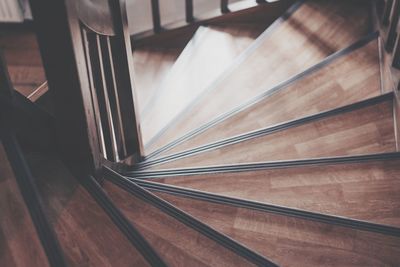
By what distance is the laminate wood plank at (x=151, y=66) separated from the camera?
14.2ft

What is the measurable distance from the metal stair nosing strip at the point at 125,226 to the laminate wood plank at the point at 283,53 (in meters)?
1.28

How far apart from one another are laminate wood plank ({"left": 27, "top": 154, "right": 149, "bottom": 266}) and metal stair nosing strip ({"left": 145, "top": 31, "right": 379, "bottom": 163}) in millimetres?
1008

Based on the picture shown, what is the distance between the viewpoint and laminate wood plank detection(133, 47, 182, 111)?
14.2ft

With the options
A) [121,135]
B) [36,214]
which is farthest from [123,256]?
[121,135]

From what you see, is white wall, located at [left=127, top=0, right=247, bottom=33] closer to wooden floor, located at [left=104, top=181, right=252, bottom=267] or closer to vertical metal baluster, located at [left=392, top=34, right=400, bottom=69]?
vertical metal baluster, located at [left=392, top=34, right=400, bottom=69]

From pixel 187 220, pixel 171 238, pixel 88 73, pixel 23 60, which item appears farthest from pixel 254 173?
pixel 23 60

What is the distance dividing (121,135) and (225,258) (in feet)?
3.30

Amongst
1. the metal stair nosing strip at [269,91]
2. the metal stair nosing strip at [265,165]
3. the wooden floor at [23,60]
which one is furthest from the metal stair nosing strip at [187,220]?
the wooden floor at [23,60]

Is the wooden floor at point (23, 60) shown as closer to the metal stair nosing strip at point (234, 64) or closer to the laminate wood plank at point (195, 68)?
the metal stair nosing strip at point (234, 64)

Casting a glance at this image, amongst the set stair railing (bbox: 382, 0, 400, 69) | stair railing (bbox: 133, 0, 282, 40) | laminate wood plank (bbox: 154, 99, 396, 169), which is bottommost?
laminate wood plank (bbox: 154, 99, 396, 169)

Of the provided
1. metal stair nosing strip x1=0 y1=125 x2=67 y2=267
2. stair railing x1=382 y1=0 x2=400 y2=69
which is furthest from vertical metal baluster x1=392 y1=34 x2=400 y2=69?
metal stair nosing strip x1=0 y1=125 x2=67 y2=267

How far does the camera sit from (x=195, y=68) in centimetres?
414

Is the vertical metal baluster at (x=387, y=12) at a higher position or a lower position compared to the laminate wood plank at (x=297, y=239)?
higher

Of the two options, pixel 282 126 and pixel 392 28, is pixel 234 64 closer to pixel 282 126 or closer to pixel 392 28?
pixel 282 126
